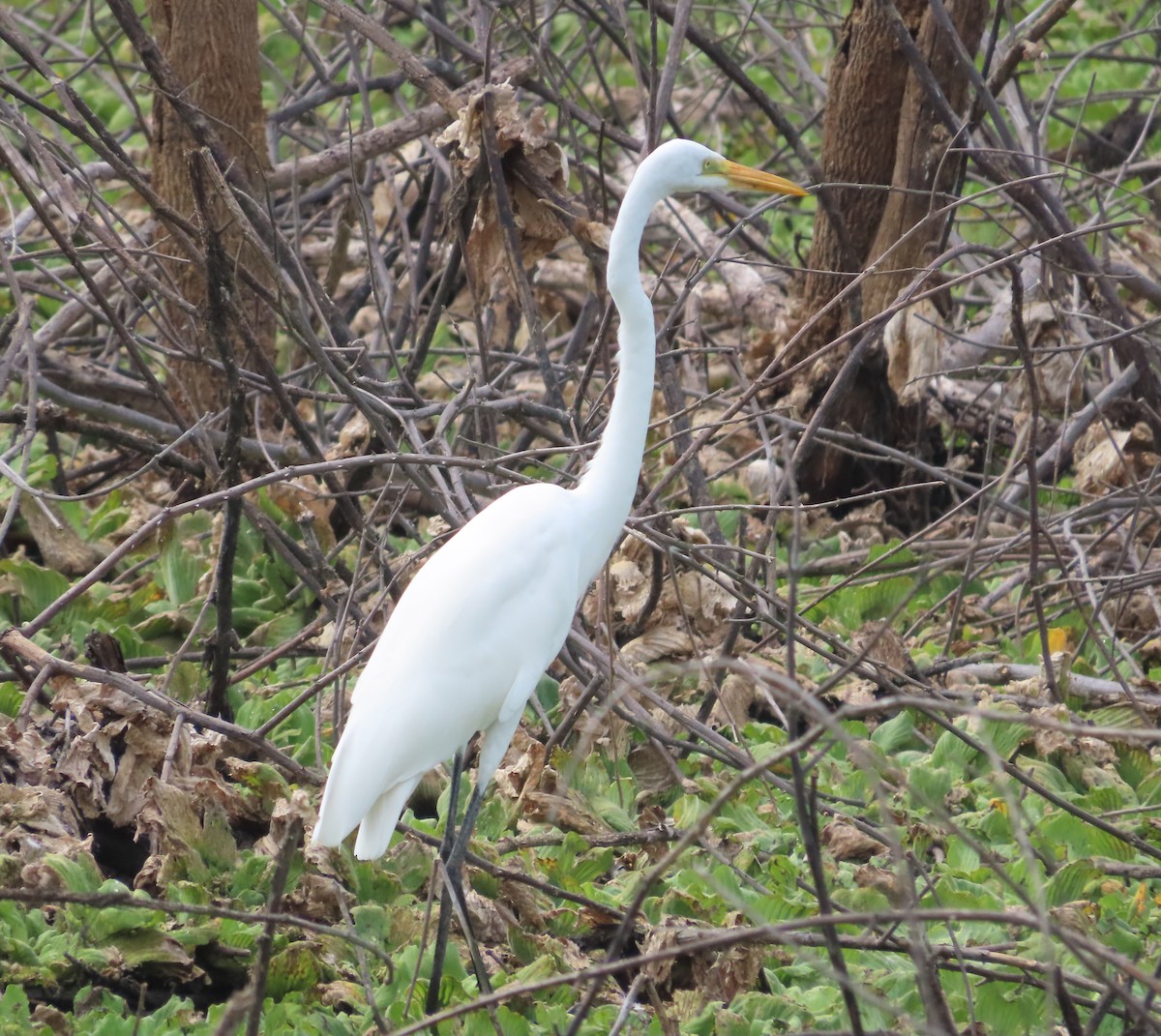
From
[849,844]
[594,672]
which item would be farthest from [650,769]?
[849,844]

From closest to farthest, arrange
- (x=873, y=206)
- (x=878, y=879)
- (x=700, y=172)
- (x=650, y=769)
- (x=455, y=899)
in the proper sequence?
(x=455, y=899) → (x=700, y=172) → (x=878, y=879) → (x=650, y=769) → (x=873, y=206)

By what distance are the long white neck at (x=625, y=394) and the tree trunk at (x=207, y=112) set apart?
156 centimetres

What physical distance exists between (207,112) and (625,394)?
1977 mm

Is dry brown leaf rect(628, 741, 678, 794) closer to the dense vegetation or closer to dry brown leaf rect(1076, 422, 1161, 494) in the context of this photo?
the dense vegetation

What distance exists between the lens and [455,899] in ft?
8.03

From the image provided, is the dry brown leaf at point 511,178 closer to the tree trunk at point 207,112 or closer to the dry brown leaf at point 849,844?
the tree trunk at point 207,112

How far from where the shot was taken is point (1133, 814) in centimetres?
292

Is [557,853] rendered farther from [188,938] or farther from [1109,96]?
[1109,96]

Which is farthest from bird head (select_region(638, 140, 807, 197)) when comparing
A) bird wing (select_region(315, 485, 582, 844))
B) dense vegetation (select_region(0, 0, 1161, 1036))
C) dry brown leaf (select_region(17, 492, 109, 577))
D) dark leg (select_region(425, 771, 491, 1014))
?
dry brown leaf (select_region(17, 492, 109, 577))

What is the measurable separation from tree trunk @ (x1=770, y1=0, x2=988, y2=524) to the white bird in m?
1.38

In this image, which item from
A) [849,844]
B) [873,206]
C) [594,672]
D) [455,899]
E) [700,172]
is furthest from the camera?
[873,206]

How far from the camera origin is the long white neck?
7.88 ft

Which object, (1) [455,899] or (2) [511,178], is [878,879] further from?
(2) [511,178]

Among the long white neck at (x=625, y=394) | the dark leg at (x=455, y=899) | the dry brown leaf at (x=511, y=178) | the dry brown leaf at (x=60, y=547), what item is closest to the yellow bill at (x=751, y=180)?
the long white neck at (x=625, y=394)
